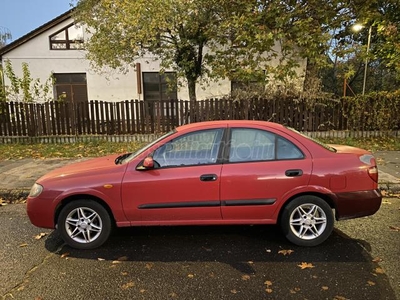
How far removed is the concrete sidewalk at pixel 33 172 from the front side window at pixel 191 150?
369 cm

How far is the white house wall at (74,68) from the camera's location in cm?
1906

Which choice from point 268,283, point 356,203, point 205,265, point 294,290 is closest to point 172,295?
point 205,265

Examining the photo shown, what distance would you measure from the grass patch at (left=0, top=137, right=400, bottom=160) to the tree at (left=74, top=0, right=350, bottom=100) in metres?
2.92

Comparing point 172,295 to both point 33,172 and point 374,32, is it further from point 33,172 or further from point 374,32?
point 374,32

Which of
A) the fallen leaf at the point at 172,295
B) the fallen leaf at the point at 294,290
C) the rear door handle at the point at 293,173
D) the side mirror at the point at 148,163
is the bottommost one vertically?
the fallen leaf at the point at 172,295

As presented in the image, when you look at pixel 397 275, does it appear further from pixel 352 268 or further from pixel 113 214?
pixel 113 214

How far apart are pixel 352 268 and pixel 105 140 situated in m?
9.24

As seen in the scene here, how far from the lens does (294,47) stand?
11766 mm

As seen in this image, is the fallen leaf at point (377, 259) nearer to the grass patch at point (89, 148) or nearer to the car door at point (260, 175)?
the car door at point (260, 175)

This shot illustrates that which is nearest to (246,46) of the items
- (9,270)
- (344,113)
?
(344,113)

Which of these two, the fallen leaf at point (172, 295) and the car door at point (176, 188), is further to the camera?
the car door at point (176, 188)

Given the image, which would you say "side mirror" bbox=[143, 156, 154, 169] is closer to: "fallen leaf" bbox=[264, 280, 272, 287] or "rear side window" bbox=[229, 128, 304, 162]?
"rear side window" bbox=[229, 128, 304, 162]

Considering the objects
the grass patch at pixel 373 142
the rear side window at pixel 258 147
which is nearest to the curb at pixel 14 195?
the rear side window at pixel 258 147

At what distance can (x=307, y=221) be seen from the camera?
392 centimetres
